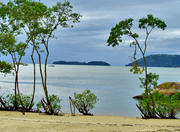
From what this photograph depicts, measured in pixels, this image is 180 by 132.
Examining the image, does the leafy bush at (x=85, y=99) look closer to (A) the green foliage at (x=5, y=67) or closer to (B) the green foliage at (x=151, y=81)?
(B) the green foliage at (x=151, y=81)

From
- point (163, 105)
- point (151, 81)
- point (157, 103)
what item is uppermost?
point (151, 81)

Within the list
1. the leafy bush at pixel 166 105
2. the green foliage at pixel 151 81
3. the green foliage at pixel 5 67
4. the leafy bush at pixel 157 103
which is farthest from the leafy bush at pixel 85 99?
the green foliage at pixel 5 67

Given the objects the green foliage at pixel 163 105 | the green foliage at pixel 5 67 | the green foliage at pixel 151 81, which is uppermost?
the green foliage at pixel 5 67

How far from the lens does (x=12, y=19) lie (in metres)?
17.9

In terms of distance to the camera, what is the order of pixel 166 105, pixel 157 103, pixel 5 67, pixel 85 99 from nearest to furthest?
1. pixel 166 105
2. pixel 157 103
3. pixel 5 67
4. pixel 85 99

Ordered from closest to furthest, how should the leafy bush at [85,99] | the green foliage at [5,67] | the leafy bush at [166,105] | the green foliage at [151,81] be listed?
the leafy bush at [166,105]
the green foliage at [151,81]
the green foliage at [5,67]
the leafy bush at [85,99]

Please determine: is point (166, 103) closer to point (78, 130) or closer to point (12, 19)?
point (78, 130)

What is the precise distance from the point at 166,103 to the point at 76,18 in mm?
8656

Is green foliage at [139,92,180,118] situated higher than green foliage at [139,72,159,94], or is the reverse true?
green foliage at [139,72,159,94]

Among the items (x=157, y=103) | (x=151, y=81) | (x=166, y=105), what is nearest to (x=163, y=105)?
(x=166, y=105)

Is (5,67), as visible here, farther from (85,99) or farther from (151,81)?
(151,81)

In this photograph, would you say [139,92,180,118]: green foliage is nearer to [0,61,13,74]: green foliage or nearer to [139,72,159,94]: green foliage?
[139,72,159,94]: green foliage

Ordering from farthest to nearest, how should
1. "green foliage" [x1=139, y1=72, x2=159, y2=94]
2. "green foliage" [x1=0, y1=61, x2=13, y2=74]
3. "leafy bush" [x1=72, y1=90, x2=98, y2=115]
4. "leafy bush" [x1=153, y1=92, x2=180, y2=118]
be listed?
"leafy bush" [x1=72, y1=90, x2=98, y2=115], "green foliage" [x1=0, y1=61, x2=13, y2=74], "green foliage" [x1=139, y1=72, x2=159, y2=94], "leafy bush" [x1=153, y1=92, x2=180, y2=118]

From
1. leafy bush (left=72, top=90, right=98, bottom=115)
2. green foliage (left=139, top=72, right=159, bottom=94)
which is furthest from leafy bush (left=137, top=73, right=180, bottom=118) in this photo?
leafy bush (left=72, top=90, right=98, bottom=115)
